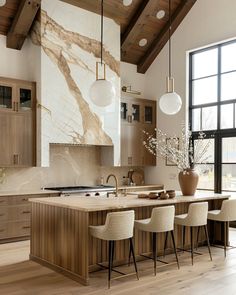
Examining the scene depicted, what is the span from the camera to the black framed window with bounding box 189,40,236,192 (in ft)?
24.5

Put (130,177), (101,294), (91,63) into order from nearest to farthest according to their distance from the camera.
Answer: (101,294) < (91,63) < (130,177)

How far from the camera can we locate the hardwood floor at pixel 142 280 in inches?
151

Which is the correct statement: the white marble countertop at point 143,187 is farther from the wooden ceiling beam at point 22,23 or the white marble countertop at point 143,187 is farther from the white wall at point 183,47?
the wooden ceiling beam at point 22,23

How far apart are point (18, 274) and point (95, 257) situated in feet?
3.13

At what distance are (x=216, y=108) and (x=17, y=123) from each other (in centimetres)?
417

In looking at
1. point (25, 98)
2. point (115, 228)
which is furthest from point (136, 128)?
point (115, 228)

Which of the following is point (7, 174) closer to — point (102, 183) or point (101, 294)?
point (102, 183)

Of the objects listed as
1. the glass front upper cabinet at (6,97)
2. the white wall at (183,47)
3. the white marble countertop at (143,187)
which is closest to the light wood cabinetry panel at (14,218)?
the glass front upper cabinet at (6,97)

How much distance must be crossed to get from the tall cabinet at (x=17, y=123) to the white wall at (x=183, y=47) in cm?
306

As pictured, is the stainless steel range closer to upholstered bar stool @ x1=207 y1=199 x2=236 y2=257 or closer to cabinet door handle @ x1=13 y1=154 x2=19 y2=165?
cabinet door handle @ x1=13 y1=154 x2=19 y2=165

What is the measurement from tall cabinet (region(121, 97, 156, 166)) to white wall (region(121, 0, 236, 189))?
253mm

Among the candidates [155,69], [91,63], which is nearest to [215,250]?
[91,63]

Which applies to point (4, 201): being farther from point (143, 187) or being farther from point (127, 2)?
point (127, 2)

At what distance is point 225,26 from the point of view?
24.5 ft
